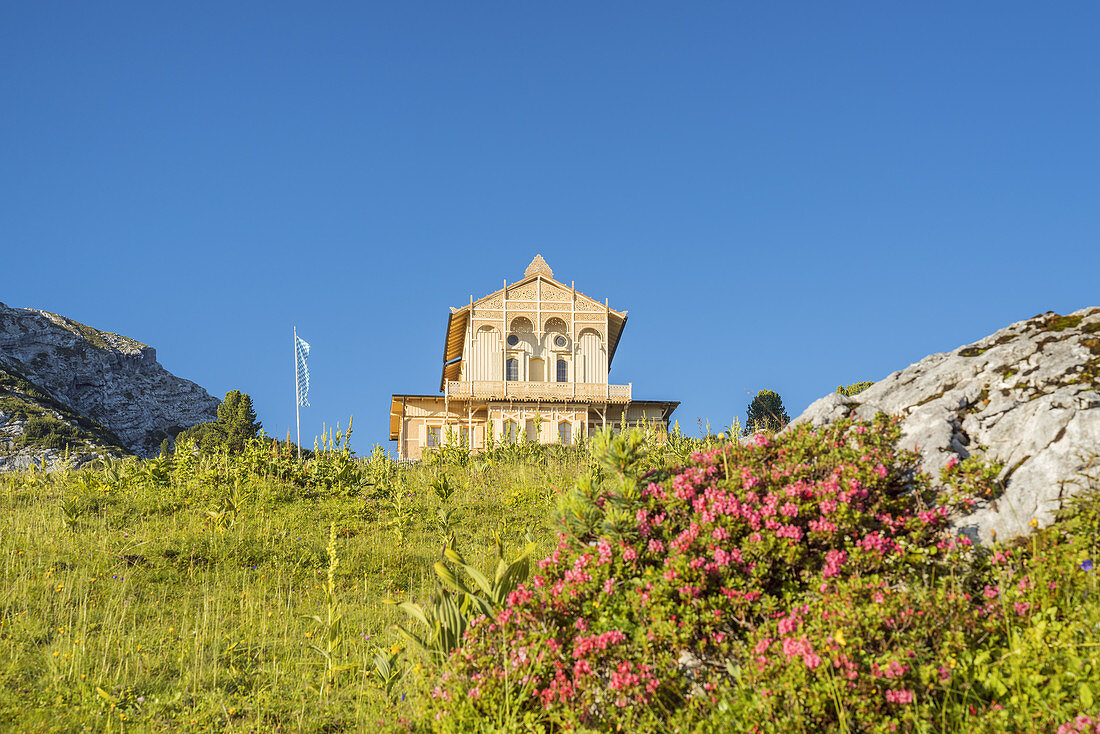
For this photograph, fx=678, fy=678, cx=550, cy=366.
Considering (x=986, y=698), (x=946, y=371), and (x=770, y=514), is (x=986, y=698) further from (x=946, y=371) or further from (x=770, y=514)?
(x=946, y=371)

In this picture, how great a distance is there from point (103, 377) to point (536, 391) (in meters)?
87.0

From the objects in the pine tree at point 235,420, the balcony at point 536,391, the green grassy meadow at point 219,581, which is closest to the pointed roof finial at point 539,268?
the balcony at point 536,391

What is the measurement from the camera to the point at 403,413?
37719mm

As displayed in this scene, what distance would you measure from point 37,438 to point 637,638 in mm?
67408

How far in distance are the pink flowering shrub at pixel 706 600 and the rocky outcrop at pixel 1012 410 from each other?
0.53 metres

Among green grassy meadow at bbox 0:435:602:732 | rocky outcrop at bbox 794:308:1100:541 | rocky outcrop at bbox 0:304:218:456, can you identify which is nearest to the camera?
rocky outcrop at bbox 794:308:1100:541

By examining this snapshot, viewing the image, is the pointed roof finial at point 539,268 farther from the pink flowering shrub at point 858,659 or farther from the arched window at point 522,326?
the pink flowering shrub at point 858,659

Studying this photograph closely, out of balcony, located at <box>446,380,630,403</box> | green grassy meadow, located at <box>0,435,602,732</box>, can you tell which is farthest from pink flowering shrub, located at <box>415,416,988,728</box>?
balcony, located at <box>446,380,630,403</box>

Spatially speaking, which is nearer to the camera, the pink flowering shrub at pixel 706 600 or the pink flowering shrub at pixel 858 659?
the pink flowering shrub at pixel 858 659

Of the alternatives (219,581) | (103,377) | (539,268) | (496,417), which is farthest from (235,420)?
(103,377)

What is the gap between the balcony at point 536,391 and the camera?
36.5 m

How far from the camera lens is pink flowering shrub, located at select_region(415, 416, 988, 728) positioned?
3.41 meters

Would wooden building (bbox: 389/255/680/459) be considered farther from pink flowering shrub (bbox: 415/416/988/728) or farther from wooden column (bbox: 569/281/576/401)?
pink flowering shrub (bbox: 415/416/988/728)

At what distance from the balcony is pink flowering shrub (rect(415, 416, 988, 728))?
32.2m
